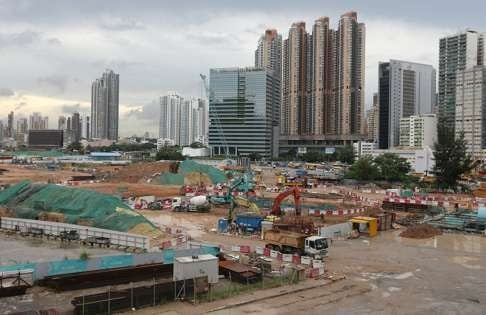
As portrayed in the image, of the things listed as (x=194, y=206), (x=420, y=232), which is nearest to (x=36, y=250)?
(x=194, y=206)

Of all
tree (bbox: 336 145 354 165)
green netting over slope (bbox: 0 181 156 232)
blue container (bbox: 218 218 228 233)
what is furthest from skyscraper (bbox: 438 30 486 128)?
green netting over slope (bbox: 0 181 156 232)

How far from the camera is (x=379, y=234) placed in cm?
3656

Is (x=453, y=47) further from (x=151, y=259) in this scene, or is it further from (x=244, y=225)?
(x=151, y=259)

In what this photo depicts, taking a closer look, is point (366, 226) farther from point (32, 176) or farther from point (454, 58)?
point (454, 58)

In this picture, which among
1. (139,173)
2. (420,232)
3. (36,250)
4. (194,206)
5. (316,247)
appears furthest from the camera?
(139,173)

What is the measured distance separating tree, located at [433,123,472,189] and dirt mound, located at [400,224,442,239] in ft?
110

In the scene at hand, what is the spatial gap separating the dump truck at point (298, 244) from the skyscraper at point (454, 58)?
6053 inches

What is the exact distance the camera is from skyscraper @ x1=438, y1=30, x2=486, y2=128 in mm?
169625

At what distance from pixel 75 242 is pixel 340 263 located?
52.3 feet

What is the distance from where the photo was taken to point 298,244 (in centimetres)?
2770

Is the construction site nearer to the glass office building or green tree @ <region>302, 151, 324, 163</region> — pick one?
green tree @ <region>302, 151, 324, 163</region>

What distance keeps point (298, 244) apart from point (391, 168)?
6115 centimetres

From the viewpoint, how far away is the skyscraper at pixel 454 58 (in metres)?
170

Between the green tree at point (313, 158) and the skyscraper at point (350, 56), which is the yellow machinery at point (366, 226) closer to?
the green tree at point (313, 158)
